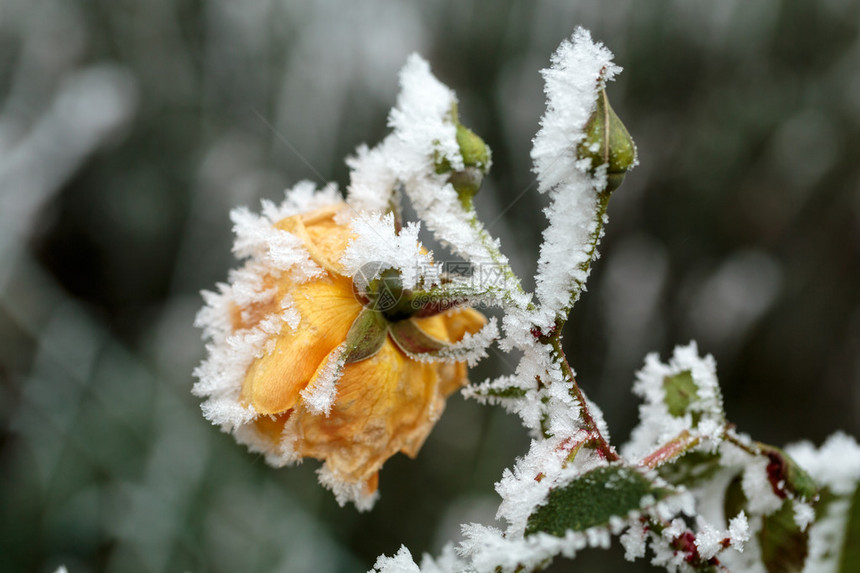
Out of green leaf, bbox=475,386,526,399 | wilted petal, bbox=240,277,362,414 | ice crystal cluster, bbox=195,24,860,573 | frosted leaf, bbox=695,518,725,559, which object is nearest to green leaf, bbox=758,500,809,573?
ice crystal cluster, bbox=195,24,860,573

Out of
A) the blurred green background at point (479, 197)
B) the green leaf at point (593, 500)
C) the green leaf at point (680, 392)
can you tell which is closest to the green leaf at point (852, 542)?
the green leaf at point (680, 392)

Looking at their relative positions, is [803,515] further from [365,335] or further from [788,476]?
[365,335]

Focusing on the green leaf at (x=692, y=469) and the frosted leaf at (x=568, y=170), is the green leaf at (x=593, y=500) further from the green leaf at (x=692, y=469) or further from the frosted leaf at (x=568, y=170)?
the green leaf at (x=692, y=469)

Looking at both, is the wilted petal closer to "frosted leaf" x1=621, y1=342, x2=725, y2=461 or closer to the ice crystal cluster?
the ice crystal cluster

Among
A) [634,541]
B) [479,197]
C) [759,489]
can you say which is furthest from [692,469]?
[479,197]

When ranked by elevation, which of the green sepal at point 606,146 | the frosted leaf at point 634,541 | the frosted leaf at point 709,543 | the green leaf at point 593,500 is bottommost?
the green leaf at point 593,500
